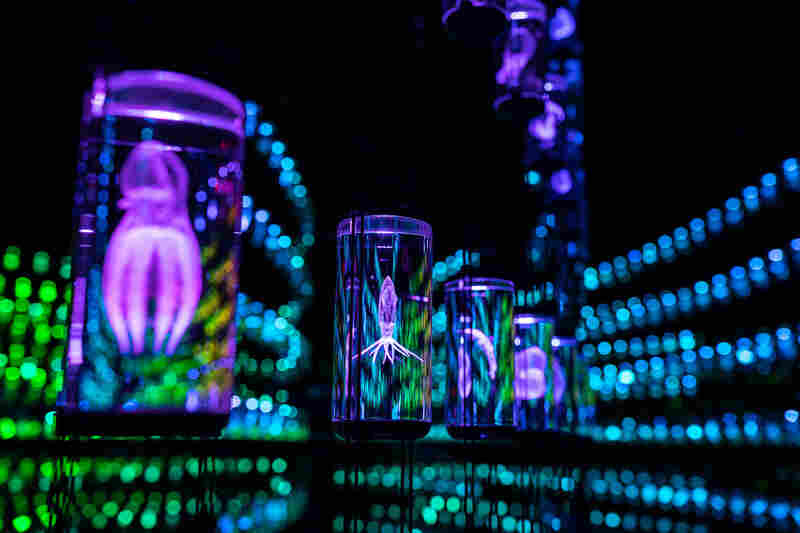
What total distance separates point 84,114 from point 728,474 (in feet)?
7.16

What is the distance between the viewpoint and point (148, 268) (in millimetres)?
1052

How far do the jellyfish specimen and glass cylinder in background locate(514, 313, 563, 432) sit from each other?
24.4 inches

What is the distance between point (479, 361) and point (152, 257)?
786mm

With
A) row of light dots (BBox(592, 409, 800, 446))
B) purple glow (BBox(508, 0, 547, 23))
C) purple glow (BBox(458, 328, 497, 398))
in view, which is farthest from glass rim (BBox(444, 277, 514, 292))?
row of light dots (BBox(592, 409, 800, 446))

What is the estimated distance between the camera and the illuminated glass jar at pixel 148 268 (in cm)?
104

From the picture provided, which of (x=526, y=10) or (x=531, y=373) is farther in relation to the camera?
(x=526, y=10)

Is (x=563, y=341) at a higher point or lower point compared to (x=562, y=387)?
higher

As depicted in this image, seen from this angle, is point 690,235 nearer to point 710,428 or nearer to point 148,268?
point 710,428

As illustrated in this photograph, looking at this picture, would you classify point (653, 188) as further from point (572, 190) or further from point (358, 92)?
point (358, 92)

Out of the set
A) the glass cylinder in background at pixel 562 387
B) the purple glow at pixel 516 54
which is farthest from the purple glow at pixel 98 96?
the purple glow at pixel 516 54

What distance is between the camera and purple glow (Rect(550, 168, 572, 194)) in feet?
16.6

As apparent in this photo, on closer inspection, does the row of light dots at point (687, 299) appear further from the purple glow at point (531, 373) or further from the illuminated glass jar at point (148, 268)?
the illuminated glass jar at point (148, 268)

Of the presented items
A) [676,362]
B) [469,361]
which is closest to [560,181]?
[676,362]

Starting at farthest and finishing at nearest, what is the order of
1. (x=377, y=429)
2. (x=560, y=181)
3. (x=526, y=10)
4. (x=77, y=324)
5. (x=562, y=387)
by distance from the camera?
(x=560, y=181)
(x=526, y=10)
(x=562, y=387)
(x=377, y=429)
(x=77, y=324)
